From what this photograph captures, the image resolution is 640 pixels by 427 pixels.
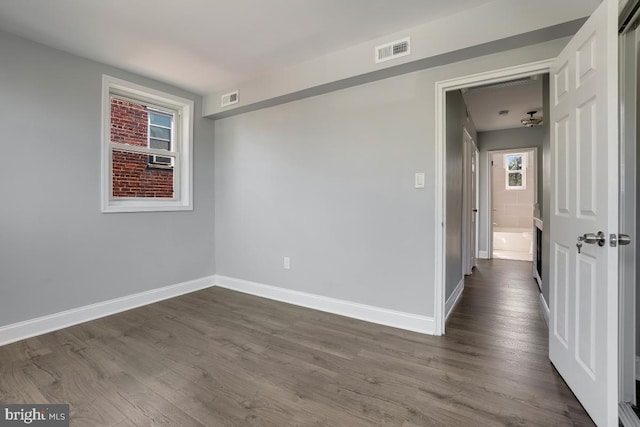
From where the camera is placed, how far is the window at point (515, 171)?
8281 mm

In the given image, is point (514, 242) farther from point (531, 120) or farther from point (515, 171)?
point (531, 120)

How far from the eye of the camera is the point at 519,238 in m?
7.07

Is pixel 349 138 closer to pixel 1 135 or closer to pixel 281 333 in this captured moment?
pixel 281 333

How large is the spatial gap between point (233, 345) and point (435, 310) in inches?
67.9

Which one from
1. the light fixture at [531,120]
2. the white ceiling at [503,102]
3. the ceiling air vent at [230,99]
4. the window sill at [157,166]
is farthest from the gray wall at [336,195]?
the light fixture at [531,120]

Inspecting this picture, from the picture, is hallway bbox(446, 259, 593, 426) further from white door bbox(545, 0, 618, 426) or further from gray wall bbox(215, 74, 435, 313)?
gray wall bbox(215, 74, 435, 313)

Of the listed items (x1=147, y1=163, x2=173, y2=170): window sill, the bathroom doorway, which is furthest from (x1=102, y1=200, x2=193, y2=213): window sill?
the bathroom doorway

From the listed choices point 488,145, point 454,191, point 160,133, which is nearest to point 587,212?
point 454,191

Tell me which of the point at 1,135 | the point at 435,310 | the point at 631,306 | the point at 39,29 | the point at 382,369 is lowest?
the point at 382,369

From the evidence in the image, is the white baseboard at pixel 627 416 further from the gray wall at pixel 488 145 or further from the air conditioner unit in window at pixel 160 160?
the gray wall at pixel 488 145

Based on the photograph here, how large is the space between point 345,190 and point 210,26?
1831 millimetres

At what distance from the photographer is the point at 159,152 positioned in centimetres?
360

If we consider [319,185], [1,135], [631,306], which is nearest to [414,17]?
[319,185]

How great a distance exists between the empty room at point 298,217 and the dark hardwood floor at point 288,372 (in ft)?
0.06
